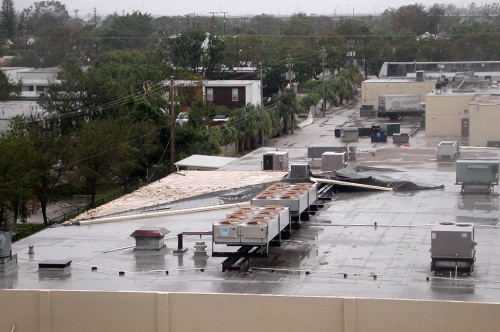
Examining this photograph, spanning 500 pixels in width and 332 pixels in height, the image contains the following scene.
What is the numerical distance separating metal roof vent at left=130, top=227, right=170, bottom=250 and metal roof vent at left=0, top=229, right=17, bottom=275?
115 inches

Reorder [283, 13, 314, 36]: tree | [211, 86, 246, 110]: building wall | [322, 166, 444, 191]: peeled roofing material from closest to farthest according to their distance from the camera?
[322, 166, 444, 191]: peeled roofing material, [211, 86, 246, 110]: building wall, [283, 13, 314, 36]: tree

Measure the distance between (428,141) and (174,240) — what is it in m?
28.7

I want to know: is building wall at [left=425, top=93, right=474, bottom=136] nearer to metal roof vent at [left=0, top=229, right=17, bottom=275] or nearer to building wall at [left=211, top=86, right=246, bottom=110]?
building wall at [left=211, top=86, right=246, bottom=110]

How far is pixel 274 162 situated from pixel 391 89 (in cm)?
4091

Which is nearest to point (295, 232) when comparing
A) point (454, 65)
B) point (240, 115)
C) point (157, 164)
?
point (157, 164)

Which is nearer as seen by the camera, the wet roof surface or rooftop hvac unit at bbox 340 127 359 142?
the wet roof surface

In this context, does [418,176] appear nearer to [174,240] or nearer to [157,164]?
[174,240]

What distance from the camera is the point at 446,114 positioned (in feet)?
194

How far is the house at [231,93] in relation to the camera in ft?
251

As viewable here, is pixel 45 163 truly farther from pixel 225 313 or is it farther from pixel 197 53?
pixel 197 53

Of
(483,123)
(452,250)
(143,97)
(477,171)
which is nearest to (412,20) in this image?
(143,97)

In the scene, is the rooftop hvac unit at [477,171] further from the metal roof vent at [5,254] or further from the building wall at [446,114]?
the building wall at [446,114]

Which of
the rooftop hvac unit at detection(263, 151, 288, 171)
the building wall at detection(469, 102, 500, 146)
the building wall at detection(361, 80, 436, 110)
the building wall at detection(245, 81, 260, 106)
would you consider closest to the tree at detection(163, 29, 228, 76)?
the building wall at detection(245, 81, 260, 106)

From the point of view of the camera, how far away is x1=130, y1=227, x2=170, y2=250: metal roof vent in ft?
80.4
